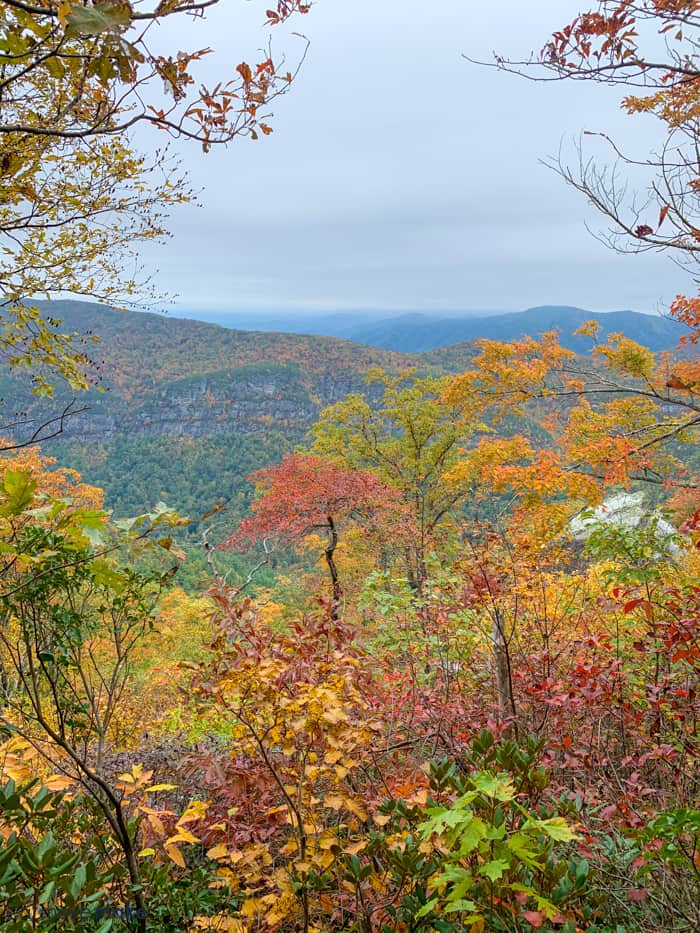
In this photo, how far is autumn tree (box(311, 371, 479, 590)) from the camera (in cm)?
1648

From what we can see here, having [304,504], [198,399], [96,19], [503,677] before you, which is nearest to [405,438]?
[304,504]

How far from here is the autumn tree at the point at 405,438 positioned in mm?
16484

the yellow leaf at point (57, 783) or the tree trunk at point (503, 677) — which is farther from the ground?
the yellow leaf at point (57, 783)

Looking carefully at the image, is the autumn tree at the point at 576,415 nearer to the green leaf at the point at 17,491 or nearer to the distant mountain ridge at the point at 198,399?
the green leaf at the point at 17,491

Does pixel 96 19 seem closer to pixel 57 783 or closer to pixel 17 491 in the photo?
pixel 17 491

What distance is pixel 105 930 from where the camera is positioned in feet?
4.25

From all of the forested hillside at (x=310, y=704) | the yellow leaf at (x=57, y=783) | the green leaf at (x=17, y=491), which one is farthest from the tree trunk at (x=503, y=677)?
the green leaf at (x=17, y=491)

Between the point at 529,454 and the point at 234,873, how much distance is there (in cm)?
791

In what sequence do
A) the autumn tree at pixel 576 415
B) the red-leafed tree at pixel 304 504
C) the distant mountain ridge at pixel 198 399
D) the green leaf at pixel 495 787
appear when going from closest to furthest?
the green leaf at pixel 495 787, the autumn tree at pixel 576 415, the red-leafed tree at pixel 304 504, the distant mountain ridge at pixel 198 399

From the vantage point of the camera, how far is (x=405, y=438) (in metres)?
17.2

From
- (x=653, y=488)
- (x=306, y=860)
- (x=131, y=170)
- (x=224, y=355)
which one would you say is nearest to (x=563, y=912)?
(x=306, y=860)

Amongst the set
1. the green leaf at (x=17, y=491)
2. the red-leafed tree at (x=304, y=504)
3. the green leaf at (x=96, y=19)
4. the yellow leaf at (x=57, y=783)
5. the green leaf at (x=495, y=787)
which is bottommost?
the red-leafed tree at (x=304, y=504)

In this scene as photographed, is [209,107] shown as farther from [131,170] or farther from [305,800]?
[305,800]

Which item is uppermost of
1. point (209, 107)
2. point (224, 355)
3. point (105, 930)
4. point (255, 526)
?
point (224, 355)
